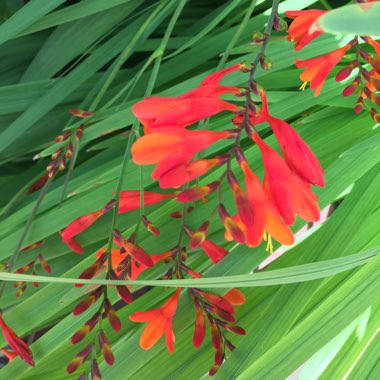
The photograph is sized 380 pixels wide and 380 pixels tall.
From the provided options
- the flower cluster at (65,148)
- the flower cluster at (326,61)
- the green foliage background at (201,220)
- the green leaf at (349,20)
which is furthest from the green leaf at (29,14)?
the green leaf at (349,20)

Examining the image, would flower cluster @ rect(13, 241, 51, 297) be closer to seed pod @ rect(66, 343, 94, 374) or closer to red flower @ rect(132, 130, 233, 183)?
seed pod @ rect(66, 343, 94, 374)

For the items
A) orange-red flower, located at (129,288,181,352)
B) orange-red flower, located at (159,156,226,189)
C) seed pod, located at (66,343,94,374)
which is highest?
orange-red flower, located at (159,156,226,189)

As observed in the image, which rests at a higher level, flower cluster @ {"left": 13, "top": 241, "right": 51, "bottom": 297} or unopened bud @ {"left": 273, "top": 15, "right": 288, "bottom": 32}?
unopened bud @ {"left": 273, "top": 15, "right": 288, "bottom": 32}

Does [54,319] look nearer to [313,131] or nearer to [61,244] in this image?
[61,244]

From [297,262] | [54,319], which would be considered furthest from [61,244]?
[297,262]

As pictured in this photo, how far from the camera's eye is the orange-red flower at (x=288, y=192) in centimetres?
40

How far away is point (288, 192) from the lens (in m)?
0.40

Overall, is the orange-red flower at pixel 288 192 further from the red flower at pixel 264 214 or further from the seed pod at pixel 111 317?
the seed pod at pixel 111 317

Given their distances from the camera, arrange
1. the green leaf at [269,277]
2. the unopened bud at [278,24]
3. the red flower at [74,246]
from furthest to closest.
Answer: the red flower at [74,246] → the unopened bud at [278,24] → the green leaf at [269,277]

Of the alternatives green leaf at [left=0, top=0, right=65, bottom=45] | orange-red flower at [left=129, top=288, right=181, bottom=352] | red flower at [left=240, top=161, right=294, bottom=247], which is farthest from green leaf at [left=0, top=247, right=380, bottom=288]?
green leaf at [left=0, top=0, right=65, bottom=45]

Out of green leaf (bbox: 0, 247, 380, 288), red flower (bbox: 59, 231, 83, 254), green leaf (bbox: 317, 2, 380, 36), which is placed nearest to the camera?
green leaf (bbox: 317, 2, 380, 36)

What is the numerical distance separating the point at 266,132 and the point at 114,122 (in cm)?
17

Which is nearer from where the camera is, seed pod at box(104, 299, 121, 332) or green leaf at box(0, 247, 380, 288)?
green leaf at box(0, 247, 380, 288)

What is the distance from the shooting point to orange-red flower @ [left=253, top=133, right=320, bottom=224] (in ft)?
1.31
